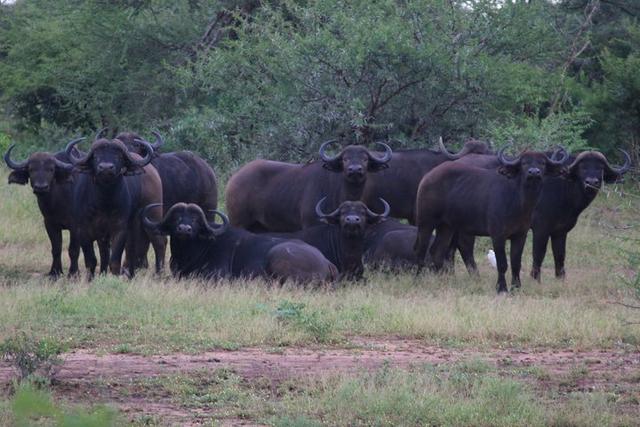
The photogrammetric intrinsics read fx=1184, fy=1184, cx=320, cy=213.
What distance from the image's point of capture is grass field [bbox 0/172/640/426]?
718 cm

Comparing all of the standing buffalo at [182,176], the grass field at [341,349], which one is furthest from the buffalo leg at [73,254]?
the standing buffalo at [182,176]

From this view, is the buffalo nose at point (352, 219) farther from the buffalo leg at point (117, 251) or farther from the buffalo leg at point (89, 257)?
the buffalo leg at point (89, 257)

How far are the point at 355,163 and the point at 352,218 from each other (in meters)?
1.25

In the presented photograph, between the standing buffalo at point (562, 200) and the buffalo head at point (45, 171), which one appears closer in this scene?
the buffalo head at point (45, 171)

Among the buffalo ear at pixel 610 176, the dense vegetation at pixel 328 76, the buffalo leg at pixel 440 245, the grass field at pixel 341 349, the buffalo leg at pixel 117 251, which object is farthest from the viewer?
the dense vegetation at pixel 328 76

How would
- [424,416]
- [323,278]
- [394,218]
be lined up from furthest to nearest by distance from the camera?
[394,218] < [323,278] < [424,416]

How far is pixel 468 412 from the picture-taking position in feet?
23.2

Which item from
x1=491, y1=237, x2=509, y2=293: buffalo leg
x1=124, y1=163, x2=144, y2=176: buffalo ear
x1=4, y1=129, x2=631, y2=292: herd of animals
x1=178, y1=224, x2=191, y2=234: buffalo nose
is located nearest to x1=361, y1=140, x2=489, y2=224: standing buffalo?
x1=4, y1=129, x2=631, y2=292: herd of animals

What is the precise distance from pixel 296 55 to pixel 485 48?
10.7 ft

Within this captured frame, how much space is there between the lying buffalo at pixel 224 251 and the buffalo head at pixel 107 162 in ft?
2.19

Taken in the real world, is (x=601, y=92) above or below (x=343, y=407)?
above

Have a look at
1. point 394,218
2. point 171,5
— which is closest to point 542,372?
point 394,218

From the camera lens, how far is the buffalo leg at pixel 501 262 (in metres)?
13.4

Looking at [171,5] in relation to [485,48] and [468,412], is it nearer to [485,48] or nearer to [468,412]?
[485,48]
